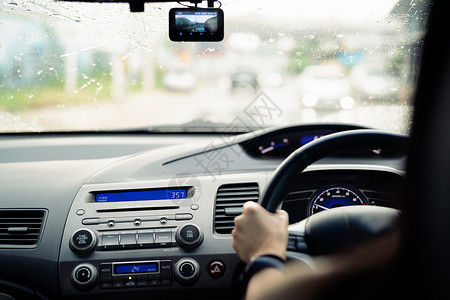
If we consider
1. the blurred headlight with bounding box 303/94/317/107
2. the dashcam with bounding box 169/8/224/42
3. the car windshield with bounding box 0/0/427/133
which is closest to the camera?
the dashcam with bounding box 169/8/224/42

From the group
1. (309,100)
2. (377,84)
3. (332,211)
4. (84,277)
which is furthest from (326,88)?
(332,211)

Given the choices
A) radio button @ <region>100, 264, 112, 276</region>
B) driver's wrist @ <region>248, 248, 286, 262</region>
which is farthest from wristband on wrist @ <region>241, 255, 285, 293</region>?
radio button @ <region>100, 264, 112, 276</region>

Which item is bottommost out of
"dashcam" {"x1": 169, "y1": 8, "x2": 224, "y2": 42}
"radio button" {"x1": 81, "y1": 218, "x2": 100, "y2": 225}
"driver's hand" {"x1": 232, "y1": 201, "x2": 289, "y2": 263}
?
"radio button" {"x1": 81, "y1": 218, "x2": 100, "y2": 225}

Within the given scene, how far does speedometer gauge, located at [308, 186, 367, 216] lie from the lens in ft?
9.70

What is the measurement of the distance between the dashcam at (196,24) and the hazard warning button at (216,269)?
4.48ft

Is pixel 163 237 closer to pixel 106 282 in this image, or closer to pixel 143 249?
pixel 143 249

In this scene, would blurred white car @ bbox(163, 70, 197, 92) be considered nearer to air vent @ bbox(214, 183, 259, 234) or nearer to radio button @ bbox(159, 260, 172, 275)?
air vent @ bbox(214, 183, 259, 234)

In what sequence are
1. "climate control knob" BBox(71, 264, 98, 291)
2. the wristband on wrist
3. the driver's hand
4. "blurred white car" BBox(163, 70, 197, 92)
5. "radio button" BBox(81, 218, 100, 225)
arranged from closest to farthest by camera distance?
the wristband on wrist
the driver's hand
"climate control knob" BBox(71, 264, 98, 291)
"radio button" BBox(81, 218, 100, 225)
"blurred white car" BBox(163, 70, 197, 92)

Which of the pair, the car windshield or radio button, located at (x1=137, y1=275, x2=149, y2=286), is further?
the car windshield

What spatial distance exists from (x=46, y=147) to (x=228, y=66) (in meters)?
1.70

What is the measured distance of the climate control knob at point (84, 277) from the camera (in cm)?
283

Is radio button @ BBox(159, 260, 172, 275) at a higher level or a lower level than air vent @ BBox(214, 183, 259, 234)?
lower

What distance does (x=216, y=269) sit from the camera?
2.91m

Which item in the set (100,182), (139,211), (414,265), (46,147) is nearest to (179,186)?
(139,211)
